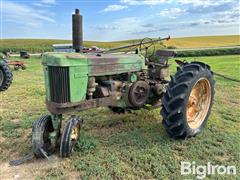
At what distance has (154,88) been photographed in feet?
16.5

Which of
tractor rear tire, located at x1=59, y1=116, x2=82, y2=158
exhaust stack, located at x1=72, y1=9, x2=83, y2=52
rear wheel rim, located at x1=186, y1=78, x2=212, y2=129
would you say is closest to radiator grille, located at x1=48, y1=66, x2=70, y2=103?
tractor rear tire, located at x1=59, y1=116, x2=82, y2=158

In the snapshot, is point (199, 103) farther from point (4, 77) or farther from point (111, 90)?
point (4, 77)

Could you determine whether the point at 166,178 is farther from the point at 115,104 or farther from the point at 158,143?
the point at 115,104

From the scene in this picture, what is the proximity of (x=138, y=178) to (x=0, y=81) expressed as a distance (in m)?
6.88

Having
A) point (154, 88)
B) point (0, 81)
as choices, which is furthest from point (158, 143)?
point (0, 81)

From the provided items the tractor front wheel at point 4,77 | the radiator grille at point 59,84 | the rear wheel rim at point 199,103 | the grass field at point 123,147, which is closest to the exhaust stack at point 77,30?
the radiator grille at point 59,84

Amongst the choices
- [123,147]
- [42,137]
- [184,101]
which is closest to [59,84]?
[42,137]

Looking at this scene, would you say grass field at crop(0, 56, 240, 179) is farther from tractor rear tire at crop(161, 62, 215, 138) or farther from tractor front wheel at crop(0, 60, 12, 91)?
tractor front wheel at crop(0, 60, 12, 91)

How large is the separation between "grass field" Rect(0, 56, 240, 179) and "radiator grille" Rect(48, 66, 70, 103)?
85 cm

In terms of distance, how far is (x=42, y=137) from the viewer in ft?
12.4

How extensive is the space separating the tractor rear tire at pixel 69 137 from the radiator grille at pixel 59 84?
35 centimetres

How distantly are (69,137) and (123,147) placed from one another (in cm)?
90

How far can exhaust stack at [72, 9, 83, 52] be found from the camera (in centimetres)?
391

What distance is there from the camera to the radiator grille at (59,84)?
3461 millimetres
